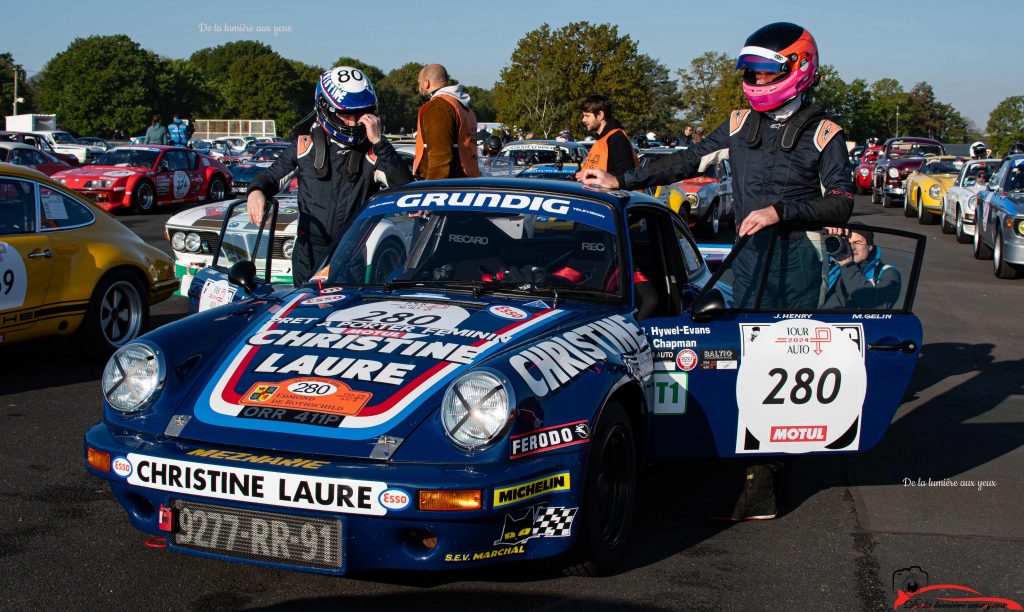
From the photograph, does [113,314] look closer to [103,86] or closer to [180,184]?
[180,184]

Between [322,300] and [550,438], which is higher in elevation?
[322,300]

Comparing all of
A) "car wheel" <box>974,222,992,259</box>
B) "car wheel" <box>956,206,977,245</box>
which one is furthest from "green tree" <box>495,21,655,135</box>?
"car wheel" <box>974,222,992,259</box>

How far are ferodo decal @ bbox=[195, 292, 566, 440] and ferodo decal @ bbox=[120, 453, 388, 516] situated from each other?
0.20 metres

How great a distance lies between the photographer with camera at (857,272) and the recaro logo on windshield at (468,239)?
5.12ft

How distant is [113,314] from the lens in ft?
26.6

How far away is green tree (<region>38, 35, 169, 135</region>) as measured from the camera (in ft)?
265

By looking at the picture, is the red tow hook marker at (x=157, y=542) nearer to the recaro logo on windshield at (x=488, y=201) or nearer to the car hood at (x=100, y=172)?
the recaro logo on windshield at (x=488, y=201)

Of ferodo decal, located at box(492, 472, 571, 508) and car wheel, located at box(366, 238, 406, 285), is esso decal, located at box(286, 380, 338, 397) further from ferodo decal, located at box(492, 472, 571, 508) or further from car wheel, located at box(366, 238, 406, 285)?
car wheel, located at box(366, 238, 406, 285)

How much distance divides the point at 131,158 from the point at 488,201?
2048 centimetres

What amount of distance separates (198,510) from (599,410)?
55.3 inches

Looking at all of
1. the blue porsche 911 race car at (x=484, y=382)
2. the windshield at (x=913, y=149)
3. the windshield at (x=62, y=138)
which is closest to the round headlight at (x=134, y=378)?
the blue porsche 911 race car at (x=484, y=382)

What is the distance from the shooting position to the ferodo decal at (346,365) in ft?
11.8

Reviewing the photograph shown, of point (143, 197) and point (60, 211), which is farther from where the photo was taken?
point (143, 197)

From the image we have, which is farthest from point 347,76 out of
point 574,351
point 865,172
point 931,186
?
point 865,172
